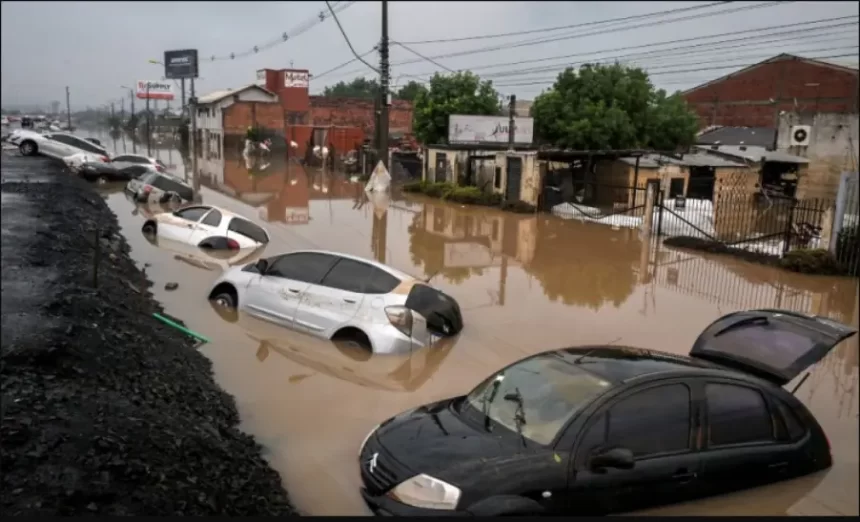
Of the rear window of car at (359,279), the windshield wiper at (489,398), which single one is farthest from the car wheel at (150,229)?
the windshield wiper at (489,398)

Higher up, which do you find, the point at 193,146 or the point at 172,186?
the point at 193,146

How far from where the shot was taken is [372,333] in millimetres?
8250

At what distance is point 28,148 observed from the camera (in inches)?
1273

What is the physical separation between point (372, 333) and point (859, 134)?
18.3ft

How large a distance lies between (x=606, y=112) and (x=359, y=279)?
23416 millimetres

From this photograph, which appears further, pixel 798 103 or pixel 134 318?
pixel 798 103

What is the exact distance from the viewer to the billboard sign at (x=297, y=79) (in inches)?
768

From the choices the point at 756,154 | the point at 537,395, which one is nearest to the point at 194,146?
the point at 756,154

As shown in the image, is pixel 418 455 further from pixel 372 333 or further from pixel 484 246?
pixel 484 246

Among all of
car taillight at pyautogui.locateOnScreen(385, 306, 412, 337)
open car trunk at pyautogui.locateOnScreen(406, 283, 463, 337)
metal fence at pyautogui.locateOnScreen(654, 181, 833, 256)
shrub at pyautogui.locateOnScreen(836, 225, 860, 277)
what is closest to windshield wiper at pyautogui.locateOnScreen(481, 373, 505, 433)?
car taillight at pyautogui.locateOnScreen(385, 306, 412, 337)

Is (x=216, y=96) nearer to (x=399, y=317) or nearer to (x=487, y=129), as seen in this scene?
(x=487, y=129)

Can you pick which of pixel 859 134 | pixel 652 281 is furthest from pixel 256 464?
pixel 652 281

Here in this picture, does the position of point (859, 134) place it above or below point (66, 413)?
above

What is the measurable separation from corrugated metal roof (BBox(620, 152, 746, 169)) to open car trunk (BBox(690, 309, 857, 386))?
21.5m
